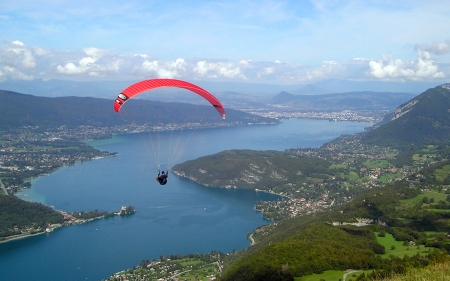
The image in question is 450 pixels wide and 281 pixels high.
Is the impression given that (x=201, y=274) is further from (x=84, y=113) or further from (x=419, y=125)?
(x=84, y=113)

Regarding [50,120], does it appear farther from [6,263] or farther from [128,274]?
[128,274]

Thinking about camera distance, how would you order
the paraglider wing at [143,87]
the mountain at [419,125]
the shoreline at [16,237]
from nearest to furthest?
the paraglider wing at [143,87] < the shoreline at [16,237] < the mountain at [419,125]

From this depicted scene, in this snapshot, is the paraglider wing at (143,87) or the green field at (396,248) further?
the green field at (396,248)

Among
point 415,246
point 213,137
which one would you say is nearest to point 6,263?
point 415,246

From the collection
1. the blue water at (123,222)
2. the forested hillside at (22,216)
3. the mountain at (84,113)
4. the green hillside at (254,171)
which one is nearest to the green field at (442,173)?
the blue water at (123,222)

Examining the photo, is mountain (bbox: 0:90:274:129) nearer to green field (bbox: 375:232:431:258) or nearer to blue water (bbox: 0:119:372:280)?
blue water (bbox: 0:119:372:280)

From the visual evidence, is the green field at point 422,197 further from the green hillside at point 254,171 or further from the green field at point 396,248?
the green hillside at point 254,171
